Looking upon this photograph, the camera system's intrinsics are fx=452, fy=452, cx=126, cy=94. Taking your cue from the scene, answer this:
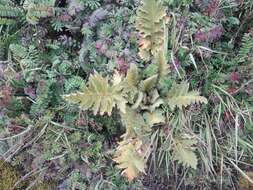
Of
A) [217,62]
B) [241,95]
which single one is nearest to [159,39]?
[217,62]

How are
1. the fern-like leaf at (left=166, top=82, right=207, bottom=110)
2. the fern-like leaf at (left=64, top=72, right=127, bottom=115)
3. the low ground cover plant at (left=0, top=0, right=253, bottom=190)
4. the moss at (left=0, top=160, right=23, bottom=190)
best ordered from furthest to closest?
the moss at (left=0, top=160, right=23, bottom=190)
the low ground cover plant at (left=0, top=0, right=253, bottom=190)
the fern-like leaf at (left=166, top=82, right=207, bottom=110)
the fern-like leaf at (left=64, top=72, right=127, bottom=115)

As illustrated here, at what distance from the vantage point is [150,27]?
9.24 ft

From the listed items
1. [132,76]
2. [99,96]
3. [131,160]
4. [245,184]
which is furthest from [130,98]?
[245,184]

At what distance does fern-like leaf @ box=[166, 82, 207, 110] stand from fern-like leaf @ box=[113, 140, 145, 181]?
12.6 inches

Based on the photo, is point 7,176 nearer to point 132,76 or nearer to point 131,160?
point 131,160

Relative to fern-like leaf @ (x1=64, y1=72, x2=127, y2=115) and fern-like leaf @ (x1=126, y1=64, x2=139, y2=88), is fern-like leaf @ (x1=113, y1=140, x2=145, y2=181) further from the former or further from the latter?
fern-like leaf @ (x1=126, y1=64, x2=139, y2=88)

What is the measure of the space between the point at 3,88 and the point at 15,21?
0.52 meters

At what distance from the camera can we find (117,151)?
8.98ft

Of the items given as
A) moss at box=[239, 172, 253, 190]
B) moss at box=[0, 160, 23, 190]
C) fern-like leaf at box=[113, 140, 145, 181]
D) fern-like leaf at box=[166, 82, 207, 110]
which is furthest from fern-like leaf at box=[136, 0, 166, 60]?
moss at box=[0, 160, 23, 190]

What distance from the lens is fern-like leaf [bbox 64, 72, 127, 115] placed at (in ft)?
8.30

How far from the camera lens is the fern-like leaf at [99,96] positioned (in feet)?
8.30

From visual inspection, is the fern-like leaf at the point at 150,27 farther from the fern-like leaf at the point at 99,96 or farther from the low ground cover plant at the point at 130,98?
the fern-like leaf at the point at 99,96

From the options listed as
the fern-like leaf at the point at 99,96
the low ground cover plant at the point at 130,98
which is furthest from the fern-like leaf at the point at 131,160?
the fern-like leaf at the point at 99,96

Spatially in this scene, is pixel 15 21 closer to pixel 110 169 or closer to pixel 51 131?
pixel 51 131
